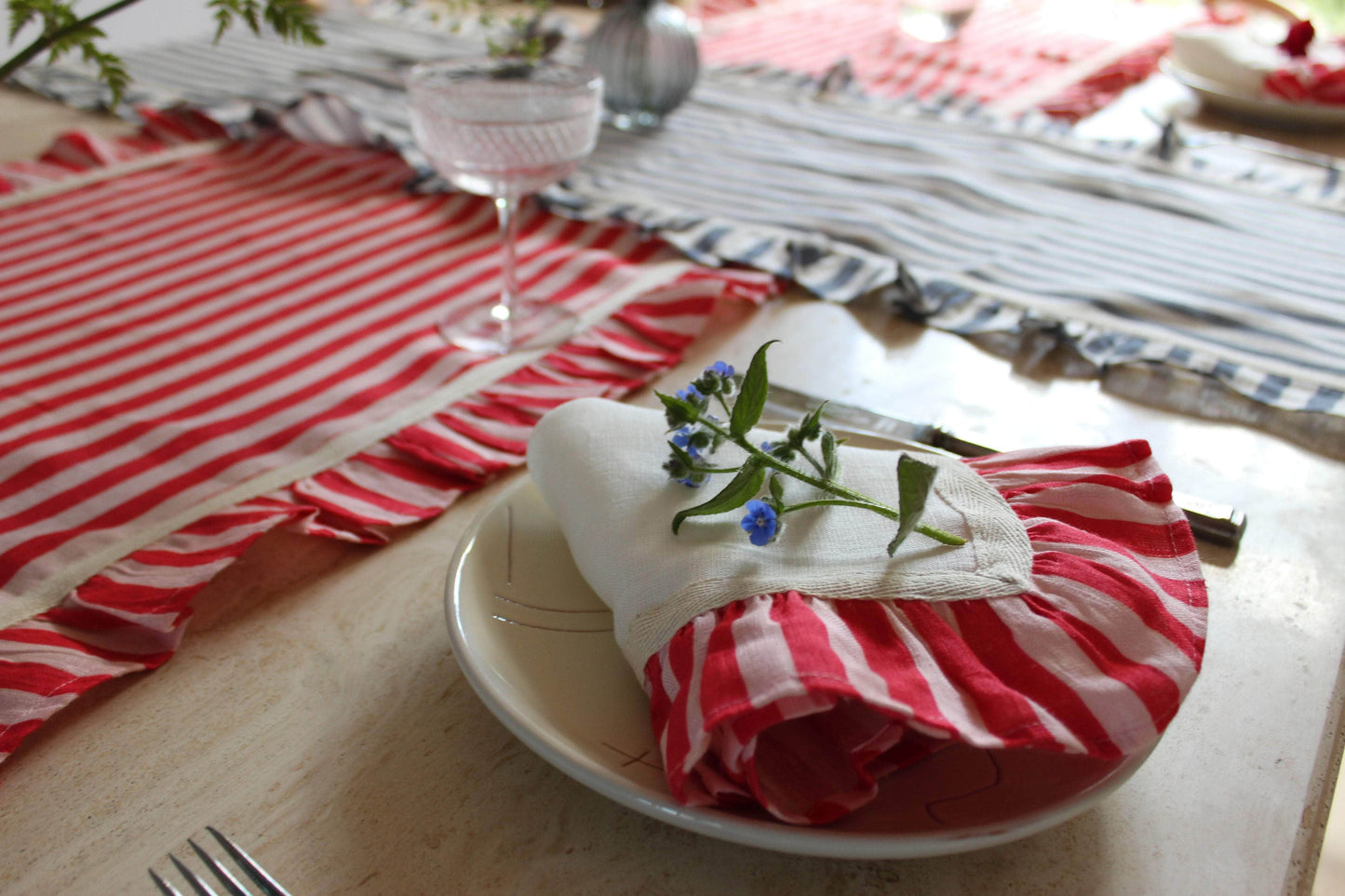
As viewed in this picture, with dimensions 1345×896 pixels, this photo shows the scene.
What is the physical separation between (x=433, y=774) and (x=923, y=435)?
297mm

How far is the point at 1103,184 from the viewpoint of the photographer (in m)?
0.93

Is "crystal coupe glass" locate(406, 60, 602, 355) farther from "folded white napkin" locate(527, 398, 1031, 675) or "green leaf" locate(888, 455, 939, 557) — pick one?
"green leaf" locate(888, 455, 939, 557)

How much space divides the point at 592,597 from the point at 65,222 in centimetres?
65

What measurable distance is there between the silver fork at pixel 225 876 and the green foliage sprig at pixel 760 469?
0.17 metres

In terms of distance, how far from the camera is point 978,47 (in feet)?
4.56

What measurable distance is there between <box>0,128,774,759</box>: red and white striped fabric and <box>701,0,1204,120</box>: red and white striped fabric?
0.60 m

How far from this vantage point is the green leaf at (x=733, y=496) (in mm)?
348

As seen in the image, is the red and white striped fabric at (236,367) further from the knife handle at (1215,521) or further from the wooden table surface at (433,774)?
the knife handle at (1215,521)

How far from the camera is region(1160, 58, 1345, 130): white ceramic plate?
3.61ft

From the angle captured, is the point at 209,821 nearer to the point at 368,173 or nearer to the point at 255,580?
the point at 255,580

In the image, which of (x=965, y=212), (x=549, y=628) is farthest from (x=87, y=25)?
(x=965, y=212)

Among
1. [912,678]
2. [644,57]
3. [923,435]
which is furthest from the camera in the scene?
[644,57]

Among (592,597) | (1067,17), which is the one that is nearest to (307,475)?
(592,597)

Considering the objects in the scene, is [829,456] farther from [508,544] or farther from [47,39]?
[47,39]
